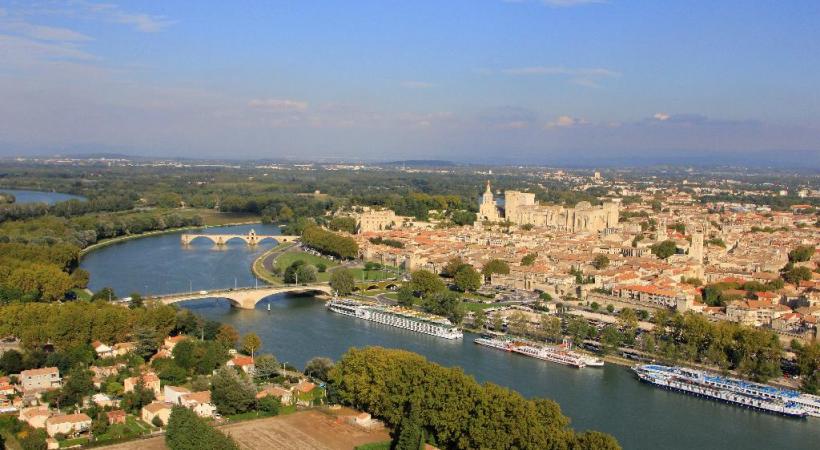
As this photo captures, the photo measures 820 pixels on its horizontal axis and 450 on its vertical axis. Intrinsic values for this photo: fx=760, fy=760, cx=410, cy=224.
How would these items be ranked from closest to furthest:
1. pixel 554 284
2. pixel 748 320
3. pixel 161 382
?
1. pixel 161 382
2. pixel 748 320
3. pixel 554 284

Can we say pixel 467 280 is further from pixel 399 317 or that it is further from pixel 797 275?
pixel 797 275

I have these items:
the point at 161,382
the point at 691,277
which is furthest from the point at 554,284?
the point at 161,382

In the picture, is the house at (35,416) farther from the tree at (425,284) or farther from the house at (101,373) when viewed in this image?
the tree at (425,284)

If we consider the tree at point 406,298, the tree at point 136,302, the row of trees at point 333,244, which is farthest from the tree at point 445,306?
the row of trees at point 333,244

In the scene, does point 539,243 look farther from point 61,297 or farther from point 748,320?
point 61,297

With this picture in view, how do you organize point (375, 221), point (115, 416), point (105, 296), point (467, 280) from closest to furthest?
point (115, 416) < point (105, 296) < point (467, 280) < point (375, 221)

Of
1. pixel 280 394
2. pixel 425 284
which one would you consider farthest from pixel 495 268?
pixel 280 394

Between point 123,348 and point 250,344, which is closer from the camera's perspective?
point 123,348
